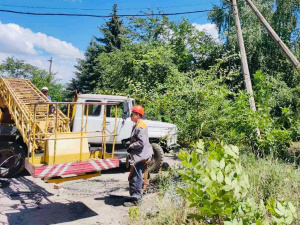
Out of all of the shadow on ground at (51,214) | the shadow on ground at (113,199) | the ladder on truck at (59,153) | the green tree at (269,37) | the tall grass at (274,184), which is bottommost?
the shadow on ground at (51,214)

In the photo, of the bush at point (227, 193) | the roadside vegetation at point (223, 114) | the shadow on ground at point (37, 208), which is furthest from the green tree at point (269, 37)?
the bush at point (227, 193)

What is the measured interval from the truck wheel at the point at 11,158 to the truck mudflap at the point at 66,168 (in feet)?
8.18

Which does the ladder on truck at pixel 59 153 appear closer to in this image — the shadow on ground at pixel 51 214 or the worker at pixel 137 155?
the worker at pixel 137 155

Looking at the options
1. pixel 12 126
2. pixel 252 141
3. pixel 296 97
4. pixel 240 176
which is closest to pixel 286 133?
pixel 252 141

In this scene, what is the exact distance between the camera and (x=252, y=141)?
7.12 m

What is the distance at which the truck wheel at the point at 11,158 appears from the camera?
7.04 m

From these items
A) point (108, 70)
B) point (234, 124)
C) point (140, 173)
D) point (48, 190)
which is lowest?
point (48, 190)

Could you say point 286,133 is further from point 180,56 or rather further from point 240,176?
point 180,56

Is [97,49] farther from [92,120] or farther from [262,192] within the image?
[262,192]

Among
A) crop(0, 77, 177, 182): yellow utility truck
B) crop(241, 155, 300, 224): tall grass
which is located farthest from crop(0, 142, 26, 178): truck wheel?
crop(241, 155, 300, 224): tall grass

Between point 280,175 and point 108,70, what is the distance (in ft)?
44.4

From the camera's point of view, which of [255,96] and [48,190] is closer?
[48,190]

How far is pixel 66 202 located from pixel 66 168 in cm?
125

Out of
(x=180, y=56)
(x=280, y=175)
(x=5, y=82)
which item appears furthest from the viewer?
(x=180, y=56)
